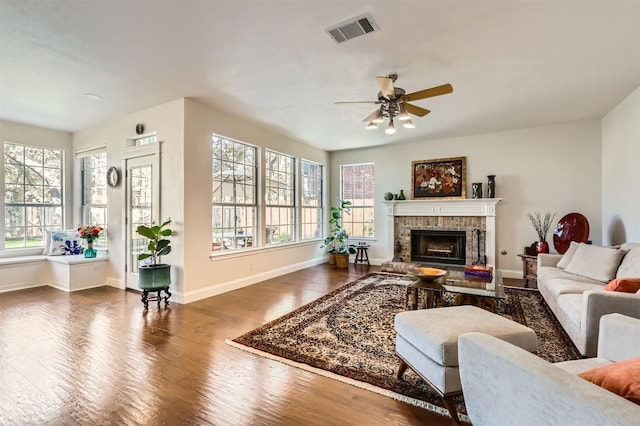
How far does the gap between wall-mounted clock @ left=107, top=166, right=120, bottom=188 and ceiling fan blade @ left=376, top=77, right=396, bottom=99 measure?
445cm

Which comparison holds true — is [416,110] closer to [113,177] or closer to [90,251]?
[113,177]

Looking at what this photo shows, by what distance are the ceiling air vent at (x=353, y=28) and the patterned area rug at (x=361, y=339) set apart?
2737mm

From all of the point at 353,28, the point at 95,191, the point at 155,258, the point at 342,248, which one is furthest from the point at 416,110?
the point at 95,191

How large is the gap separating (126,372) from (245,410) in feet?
3.67

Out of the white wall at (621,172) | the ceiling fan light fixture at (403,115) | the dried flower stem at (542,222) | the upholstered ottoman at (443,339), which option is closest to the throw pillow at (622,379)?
the upholstered ottoman at (443,339)

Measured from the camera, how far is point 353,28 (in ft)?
8.19

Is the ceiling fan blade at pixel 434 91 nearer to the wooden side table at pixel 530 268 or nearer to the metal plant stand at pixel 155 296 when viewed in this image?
the wooden side table at pixel 530 268

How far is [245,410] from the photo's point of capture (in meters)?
1.89

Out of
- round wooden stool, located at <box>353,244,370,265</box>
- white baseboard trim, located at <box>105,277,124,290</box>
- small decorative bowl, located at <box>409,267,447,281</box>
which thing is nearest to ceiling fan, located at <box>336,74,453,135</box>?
small decorative bowl, located at <box>409,267,447,281</box>

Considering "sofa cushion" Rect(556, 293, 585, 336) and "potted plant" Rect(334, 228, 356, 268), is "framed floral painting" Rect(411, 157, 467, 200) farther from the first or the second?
"sofa cushion" Rect(556, 293, 585, 336)

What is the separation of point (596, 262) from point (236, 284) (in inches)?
186

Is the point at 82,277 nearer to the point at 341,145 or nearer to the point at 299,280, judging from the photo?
the point at 299,280

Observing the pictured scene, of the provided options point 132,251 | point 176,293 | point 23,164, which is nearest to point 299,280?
point 176,293

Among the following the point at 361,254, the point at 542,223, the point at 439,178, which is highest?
the point at 439,178
